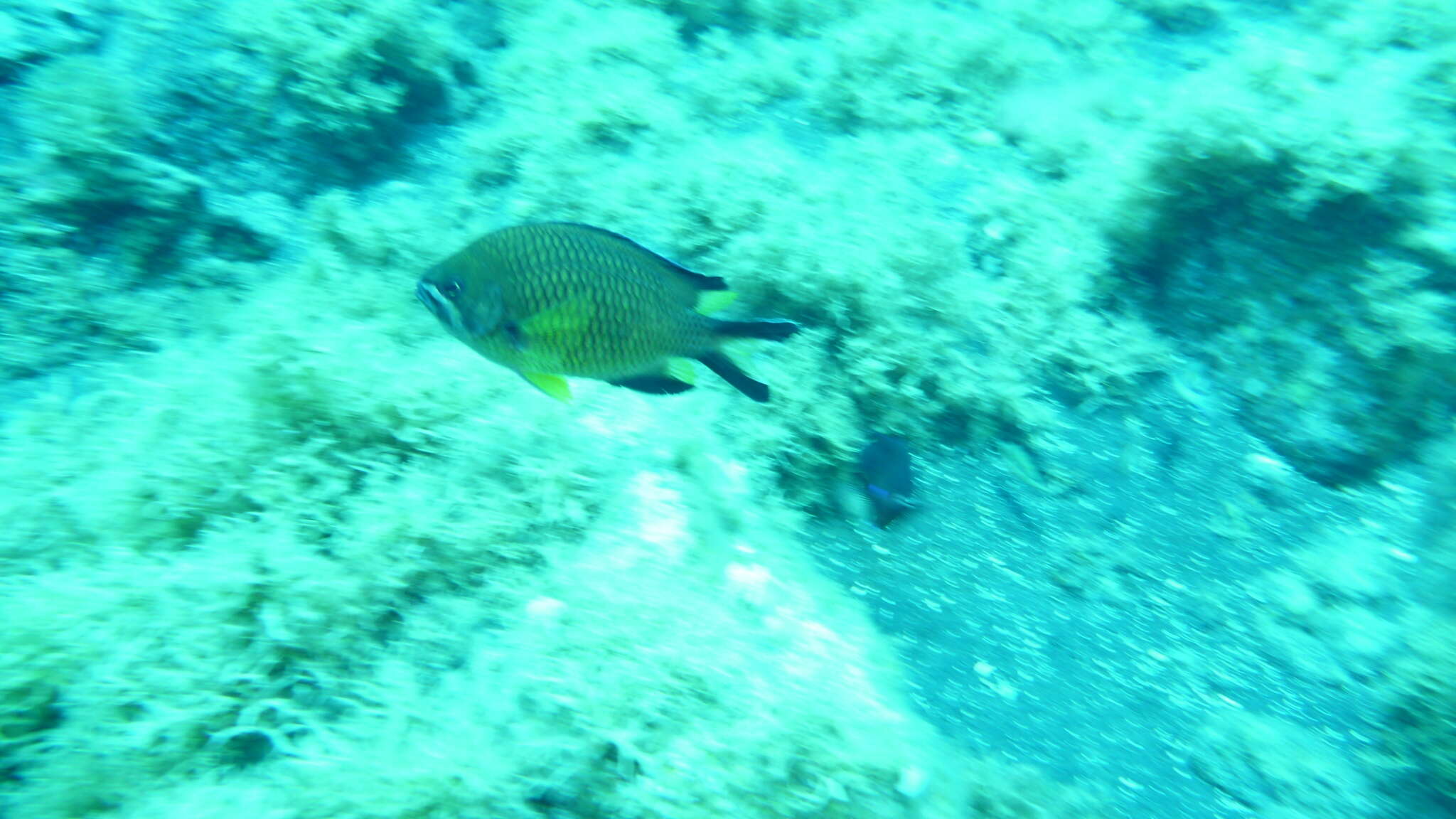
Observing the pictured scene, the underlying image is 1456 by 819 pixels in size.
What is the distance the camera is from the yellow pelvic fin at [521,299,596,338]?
174cm

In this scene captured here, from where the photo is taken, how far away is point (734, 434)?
2.56 meters

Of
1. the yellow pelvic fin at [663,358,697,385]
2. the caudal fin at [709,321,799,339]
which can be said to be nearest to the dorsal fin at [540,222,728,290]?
the caudal fin at [709,321,799,339]

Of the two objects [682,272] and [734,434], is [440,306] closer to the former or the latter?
[682,272]

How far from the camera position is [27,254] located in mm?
2414

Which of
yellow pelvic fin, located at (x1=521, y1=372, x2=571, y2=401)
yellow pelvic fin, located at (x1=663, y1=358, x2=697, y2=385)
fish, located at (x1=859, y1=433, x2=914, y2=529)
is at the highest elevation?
yellow pelvic fin, located at (x1=663, y1=358, x2=697, y2=385)

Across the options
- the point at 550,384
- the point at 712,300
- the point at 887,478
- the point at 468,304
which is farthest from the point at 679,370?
the point at 887,478

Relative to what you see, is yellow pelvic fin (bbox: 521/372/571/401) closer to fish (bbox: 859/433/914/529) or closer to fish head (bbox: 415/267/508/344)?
fish head (bbox: 415/267/508/344)

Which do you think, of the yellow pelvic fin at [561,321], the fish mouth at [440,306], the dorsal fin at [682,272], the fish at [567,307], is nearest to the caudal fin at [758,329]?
the fish at [567,307]

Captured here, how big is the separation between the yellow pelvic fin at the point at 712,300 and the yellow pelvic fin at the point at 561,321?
37 centimetres

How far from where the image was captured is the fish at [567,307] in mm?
1751

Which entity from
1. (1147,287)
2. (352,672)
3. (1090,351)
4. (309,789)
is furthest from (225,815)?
(1147,287)

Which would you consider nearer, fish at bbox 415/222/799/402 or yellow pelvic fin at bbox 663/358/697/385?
fish at bbox 415/222/799/402

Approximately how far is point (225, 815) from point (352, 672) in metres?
0.37

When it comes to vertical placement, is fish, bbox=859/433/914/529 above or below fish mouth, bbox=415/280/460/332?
below
